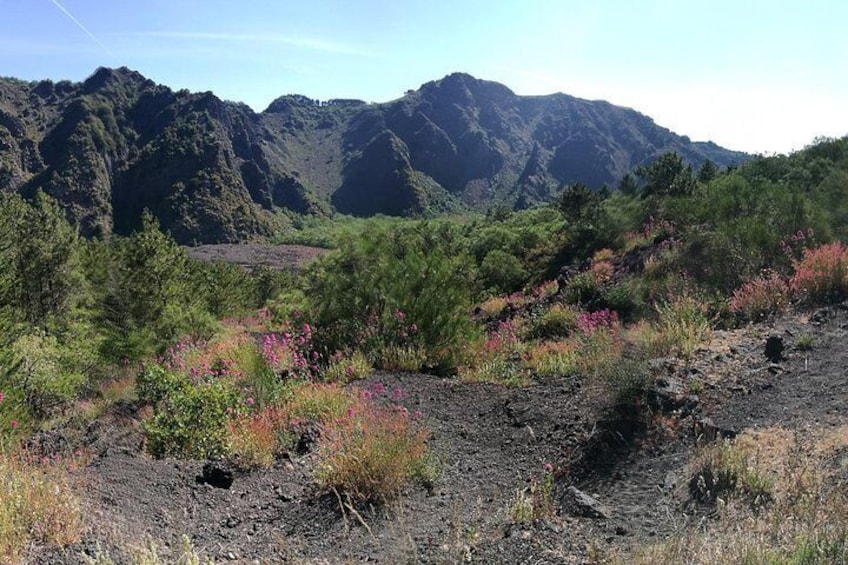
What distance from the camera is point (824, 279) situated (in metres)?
7.97

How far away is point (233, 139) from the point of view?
564ft

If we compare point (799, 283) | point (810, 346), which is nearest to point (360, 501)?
point (810, 346)

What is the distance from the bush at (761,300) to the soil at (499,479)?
4.12ft

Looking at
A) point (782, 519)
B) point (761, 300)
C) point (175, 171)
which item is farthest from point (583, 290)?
point (175, 171)

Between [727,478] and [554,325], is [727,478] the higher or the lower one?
the higher one

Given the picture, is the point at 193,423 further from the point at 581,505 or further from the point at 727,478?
the point at 727,478

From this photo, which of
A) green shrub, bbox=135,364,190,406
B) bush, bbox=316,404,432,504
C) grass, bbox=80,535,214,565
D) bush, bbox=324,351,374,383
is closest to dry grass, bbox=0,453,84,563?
grass, bbox=80,535,214,565

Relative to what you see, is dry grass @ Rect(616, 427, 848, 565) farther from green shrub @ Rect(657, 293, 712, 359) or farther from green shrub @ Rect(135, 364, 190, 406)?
green shrub @ Rect(135, 364, 190, 406)

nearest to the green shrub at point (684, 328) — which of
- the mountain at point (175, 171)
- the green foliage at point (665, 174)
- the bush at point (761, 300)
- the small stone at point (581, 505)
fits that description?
the bush at point (761, 300)

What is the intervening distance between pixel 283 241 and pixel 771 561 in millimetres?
129107

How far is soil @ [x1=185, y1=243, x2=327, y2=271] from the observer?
95.6 meters

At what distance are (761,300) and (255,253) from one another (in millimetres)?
104359

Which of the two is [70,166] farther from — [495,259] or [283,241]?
[495,259]

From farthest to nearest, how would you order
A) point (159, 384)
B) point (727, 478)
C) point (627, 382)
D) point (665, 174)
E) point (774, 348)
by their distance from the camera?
point (665, 174)
point (159, 384)
point (774, 348)
point (627, 382)
point (727, 478)
